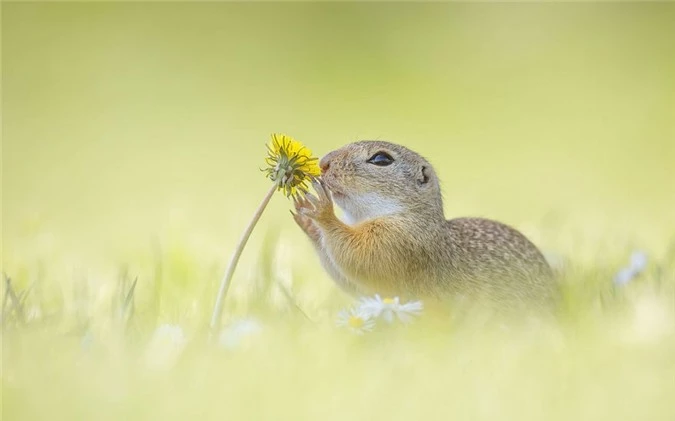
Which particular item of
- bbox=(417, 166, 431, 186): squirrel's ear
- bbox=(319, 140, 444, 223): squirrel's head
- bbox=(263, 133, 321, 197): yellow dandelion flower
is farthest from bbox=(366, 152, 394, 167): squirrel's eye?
bbox=(263, 133, 321, 197): yellow dandelion flower

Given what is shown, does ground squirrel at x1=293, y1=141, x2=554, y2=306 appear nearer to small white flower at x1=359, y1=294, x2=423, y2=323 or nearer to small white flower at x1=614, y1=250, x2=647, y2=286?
small white flower at x1=614, y1=250, x2=647, y2=286

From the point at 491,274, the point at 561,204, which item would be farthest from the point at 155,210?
the point at 491,274

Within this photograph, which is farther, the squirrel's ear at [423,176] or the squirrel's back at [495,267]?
the squirrel's ear at [423,176]

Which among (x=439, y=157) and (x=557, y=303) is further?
(x=439, y=157)

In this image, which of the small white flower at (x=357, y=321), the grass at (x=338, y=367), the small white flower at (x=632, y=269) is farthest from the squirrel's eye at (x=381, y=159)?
the small white flower at (x=632, y=269)

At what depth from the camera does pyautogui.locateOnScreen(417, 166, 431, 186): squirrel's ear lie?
4.51 m

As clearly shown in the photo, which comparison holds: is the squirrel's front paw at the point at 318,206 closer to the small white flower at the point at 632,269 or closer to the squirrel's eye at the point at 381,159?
the squirrel's eye at the point at 381,159

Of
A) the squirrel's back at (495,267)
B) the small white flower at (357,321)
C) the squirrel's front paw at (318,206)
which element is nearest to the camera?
the small white flower at (357,321)

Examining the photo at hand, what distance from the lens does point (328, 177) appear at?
14.0 ft

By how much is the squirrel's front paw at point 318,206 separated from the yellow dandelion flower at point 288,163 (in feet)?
0.86

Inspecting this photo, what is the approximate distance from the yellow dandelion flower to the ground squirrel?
0.88 ft

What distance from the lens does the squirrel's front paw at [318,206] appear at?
4.11m

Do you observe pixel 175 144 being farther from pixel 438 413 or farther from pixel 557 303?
pixel 438 413

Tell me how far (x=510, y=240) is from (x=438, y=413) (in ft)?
6.65
